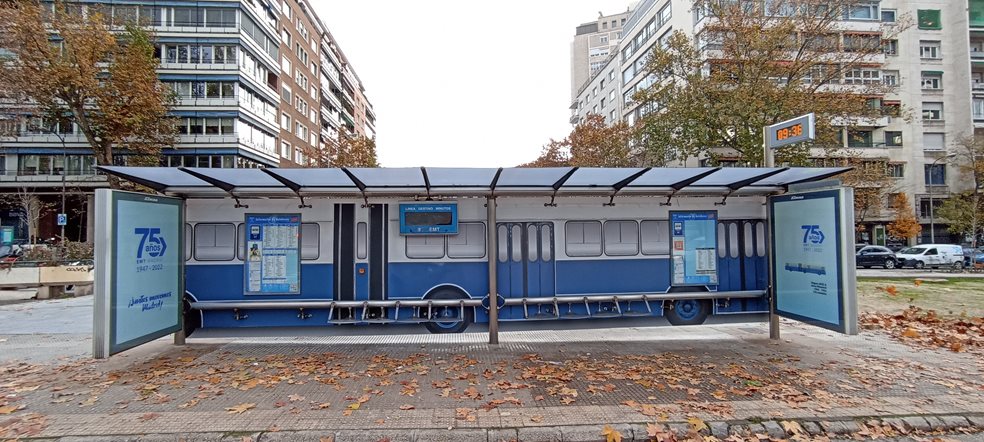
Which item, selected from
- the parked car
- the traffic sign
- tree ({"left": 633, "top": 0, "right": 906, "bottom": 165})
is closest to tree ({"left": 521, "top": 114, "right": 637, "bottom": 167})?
tree ({"left": 633, "top": 0, "right": 906, "bottom": 165})

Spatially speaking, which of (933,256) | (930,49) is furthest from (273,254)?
(930,49)

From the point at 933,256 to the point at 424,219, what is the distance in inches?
1434

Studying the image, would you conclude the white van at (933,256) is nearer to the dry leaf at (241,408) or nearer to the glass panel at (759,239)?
the glass panel at (759,239)

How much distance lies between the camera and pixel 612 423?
15.1 feet

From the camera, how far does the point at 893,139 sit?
45312 millimetres

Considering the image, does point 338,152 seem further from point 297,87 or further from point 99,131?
point 297,87

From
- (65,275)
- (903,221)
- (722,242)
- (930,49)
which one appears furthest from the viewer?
(930,49)

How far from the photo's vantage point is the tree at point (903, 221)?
40.8m

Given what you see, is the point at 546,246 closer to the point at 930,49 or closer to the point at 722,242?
the point at 722,242

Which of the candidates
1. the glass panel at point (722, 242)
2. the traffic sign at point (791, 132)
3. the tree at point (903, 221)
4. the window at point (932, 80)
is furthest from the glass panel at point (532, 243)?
the window at point (932, 80)

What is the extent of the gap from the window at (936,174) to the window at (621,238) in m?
54.2

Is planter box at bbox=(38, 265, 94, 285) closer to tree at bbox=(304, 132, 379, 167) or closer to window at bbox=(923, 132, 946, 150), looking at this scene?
tree at bbox=(304, 132, 379, 167)

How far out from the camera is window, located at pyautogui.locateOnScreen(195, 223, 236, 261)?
782cm

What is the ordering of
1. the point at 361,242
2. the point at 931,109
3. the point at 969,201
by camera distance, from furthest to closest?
the point at 931,109 → the point at 969,201 → the point at 361,242
